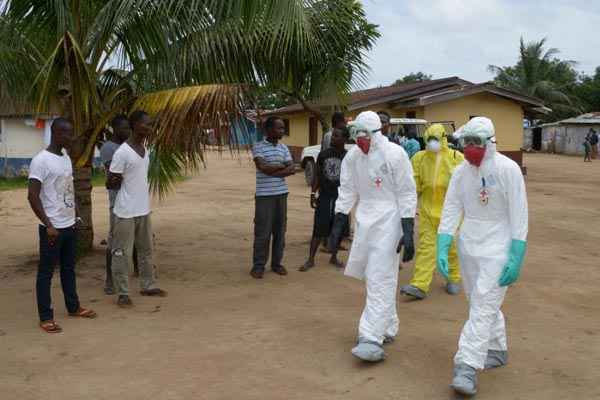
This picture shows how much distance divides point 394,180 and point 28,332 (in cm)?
329

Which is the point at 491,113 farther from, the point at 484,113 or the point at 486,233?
the point at 486,233

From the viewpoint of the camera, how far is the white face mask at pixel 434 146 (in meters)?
6.57

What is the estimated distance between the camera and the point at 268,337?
17.7 feet

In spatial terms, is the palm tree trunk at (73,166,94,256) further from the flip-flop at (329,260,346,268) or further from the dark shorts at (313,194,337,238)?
the flip-flop at (329,260,346,268)

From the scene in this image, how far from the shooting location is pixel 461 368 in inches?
165

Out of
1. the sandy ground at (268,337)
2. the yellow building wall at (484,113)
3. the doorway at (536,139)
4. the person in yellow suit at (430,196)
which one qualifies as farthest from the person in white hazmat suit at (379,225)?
the doorway at (536,139)

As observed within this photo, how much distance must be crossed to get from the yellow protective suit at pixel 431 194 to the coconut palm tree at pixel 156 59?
5.72 ft

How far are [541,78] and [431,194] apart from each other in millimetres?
40075

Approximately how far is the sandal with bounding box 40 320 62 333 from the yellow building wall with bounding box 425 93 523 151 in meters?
20.0

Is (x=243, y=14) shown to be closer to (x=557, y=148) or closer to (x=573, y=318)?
(x=573, y=318)

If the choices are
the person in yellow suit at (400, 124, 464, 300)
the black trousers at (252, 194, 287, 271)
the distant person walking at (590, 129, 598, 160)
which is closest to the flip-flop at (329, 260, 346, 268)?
the black trousers at (252, 194, 287, 271)

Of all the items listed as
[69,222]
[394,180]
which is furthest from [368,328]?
[69,222]

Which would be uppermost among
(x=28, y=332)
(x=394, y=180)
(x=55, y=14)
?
(x=55, y=14)

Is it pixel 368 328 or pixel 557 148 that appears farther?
pixel 557 148
